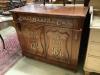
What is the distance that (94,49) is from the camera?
56.2 inches

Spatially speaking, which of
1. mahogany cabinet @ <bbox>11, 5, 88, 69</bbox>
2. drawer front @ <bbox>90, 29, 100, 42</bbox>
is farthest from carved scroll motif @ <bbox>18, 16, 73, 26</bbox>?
drawer front @ <bbox>90, 29, 100, 42</bbox>

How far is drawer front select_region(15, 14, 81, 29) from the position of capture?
4.73 feet

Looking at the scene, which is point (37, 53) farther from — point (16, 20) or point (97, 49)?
point (97, 49)

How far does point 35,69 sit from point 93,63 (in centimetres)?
87

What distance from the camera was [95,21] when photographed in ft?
Answer: 4.73

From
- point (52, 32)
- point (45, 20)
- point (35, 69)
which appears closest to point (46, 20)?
point (45, 20)

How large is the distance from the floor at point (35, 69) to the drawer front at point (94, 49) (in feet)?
1.48

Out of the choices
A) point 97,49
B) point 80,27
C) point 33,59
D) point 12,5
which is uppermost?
point 12,5

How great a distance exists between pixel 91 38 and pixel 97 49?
16 cm

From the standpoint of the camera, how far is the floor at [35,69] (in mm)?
1765

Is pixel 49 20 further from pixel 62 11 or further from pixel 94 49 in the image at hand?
pixel 94 49

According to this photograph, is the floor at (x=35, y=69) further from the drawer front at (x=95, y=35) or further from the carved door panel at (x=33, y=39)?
the drawer front at (x=95, y=35)

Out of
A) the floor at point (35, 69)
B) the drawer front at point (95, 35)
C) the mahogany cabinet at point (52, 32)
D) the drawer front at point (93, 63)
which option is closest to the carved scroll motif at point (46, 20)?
the mahogany cabinet at point (52, 32)

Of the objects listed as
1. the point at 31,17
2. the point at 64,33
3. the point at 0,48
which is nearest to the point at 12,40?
the point at 0,48
